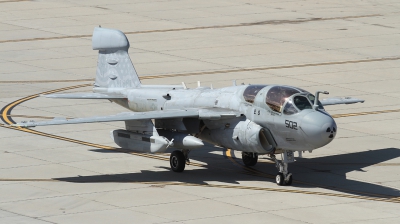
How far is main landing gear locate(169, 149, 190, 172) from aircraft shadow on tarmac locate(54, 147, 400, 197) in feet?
0.72

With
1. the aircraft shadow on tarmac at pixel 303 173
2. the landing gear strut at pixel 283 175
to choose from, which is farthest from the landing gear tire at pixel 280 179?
the aircraft shadow on tarmac at pixel 303 173

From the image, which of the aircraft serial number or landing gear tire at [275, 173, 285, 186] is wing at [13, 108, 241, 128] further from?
landing gear tire at [275, 173, 285, 186]

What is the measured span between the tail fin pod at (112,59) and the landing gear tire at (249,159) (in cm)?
569

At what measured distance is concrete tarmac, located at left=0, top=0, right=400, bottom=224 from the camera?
2656cm

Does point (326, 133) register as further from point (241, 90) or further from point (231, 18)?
point (231, 18)

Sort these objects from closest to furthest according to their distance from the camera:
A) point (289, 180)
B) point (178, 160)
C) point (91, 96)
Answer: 1. point (289, 180)
2. point (178, 160)
3. point (91, 96)

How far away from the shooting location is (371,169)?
30.9 meters

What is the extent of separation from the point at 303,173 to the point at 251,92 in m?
3.18

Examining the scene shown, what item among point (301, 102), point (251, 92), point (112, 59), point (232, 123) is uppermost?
point (112, 59)

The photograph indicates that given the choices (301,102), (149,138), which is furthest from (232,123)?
(149,138)

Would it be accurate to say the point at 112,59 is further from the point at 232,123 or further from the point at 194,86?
the point at 194,86

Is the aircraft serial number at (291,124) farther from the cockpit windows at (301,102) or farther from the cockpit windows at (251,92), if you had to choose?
the cockpit windows at (251,92)

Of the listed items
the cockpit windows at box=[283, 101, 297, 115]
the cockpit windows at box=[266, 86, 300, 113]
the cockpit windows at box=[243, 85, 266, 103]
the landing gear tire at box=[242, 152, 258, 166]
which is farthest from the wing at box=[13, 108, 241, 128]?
the landing gear tire at box=[242, 152, 258, 166]

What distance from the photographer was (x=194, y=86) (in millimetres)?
44000
